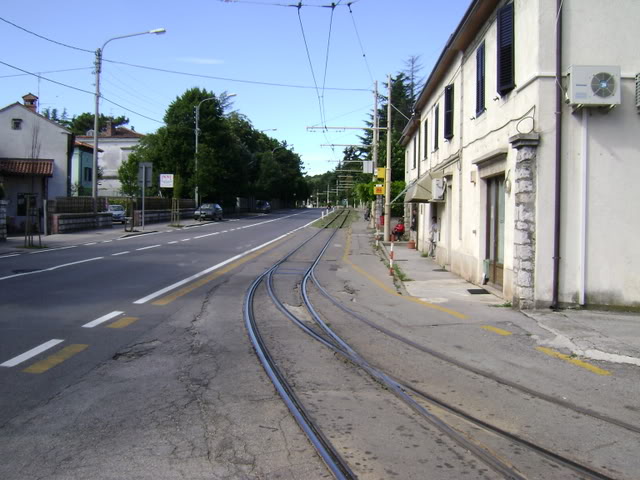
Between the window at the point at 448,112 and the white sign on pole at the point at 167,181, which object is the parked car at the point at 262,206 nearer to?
the white sign on pole at the point at 167,181

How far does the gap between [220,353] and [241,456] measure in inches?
121

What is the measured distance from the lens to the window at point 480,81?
13.6 meters

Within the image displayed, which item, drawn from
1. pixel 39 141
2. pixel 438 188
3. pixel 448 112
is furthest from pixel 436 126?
pixel 39 141

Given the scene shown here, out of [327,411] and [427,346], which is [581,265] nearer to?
[427,346]

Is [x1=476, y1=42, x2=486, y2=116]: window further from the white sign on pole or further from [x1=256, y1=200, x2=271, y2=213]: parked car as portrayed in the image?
[x1=256, y1=200, x2=271, y2=213]: parked car

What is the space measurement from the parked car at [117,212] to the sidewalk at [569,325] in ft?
108

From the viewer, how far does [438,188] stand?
18.9m

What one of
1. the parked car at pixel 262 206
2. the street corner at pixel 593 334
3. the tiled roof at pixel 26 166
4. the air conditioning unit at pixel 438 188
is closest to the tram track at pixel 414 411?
the street corner at pixel 593 334

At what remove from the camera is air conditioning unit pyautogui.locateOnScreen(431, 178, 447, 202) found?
18891 millimetres

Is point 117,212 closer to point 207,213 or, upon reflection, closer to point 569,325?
point 207,213

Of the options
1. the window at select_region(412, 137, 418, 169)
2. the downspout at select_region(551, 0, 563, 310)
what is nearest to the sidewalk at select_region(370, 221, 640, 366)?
the downspout at select_region(551, 0, 563, 310)

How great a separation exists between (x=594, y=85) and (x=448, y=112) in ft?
26.1

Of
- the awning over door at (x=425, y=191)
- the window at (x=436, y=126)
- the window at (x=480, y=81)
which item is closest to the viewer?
the window at (x=480, y=81)

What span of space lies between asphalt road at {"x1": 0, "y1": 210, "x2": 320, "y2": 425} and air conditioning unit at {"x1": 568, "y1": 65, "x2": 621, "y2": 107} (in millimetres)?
7728
